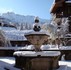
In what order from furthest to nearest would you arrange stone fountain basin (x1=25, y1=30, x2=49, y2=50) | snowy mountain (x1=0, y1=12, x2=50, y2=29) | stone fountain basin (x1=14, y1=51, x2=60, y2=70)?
1. snowy mountain (x1=0, y1=12, x2=50, y2=29)
2. stone fountain basin (x1=25, y1=30, x2=49, y2=50)
3. stone fountain basin (x1=14, y1=51, x2=60, y2=70)

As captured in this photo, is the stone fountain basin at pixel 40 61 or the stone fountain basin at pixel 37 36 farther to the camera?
the stone fountain basin at pixel 37 36

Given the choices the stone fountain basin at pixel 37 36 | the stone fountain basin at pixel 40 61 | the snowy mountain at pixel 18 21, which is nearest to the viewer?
the stone fountain basin at pixel 40 61

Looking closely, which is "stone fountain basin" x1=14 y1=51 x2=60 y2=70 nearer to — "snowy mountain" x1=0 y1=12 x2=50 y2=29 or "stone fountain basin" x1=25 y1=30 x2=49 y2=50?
"stone fountain basin" x1=25 y1=30 x2=49 y2=50

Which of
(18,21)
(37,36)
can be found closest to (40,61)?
(37,36)

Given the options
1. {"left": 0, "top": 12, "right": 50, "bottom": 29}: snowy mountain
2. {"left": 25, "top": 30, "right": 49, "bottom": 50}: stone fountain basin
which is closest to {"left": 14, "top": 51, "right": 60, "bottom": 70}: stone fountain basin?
{"left": 25, "top": 30, "right": 49, "bottom": 50}: stone fountain basin

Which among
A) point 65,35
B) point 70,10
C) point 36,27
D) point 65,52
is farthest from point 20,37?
point 70,10

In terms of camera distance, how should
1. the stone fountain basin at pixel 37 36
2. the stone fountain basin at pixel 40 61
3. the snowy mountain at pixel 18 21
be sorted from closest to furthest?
the stone fountain basin at pixel 40 61 < the stone fountain basin at pixel 37 36 < the snowy mountain at pixel 18 21

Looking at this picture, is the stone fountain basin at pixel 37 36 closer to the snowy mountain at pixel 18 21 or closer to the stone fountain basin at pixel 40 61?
the stone fountain basin at pixel 40 61

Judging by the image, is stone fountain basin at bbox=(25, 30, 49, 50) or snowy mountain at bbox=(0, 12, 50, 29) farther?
snowy mountain at bbox=(0, 12, 50, 29)

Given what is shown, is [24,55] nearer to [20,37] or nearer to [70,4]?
[70,4]

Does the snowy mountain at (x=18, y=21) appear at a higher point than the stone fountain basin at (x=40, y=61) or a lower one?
higher

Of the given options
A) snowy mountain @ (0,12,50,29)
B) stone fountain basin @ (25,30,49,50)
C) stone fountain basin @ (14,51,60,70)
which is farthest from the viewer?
snowy mountain @ (0,12,50,29)

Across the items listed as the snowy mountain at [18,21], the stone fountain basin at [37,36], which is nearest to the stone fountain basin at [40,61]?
the stone fountain basin at [37,36]

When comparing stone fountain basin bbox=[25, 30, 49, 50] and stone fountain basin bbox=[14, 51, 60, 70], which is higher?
stone fountain basin bbox=[25, 30, 49, 50]
